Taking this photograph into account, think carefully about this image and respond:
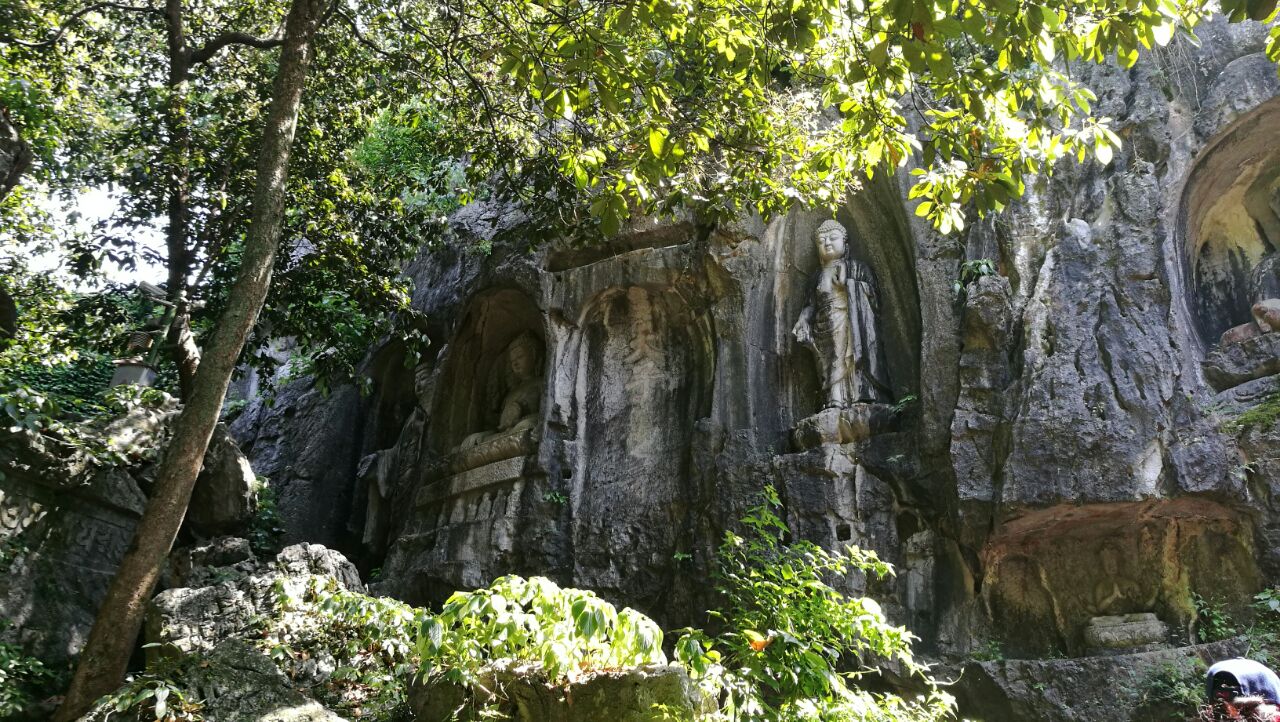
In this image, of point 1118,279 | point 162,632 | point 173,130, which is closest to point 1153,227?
point 1118,279

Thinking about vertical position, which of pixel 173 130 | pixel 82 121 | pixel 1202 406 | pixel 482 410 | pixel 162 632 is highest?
pixel 82 121

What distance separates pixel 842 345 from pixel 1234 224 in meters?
4.51

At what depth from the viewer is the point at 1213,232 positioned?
1034 centimetres

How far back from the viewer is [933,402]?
29.9ft

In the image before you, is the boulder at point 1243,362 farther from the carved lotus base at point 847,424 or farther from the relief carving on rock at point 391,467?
the relief carving on rock at point 391,467

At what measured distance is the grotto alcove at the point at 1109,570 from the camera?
307 inches

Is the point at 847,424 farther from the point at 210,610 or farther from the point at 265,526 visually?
the point at 265,526

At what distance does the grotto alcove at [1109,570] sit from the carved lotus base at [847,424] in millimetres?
1761

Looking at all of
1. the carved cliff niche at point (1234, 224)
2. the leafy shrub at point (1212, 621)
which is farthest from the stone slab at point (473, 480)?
the carved cliff niche at point (1234, 224)

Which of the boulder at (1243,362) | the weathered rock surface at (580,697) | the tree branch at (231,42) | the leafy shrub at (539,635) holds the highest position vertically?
the tree branch at (231,42)

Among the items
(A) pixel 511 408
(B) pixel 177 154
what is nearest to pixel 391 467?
(A) pixel 511 408

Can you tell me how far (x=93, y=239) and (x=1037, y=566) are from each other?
992cm

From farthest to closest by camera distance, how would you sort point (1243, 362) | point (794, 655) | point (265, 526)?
point (265, 526) < point (1243, 362) < point (794, 655)

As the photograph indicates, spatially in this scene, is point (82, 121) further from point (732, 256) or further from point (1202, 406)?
point (1202, 406)
